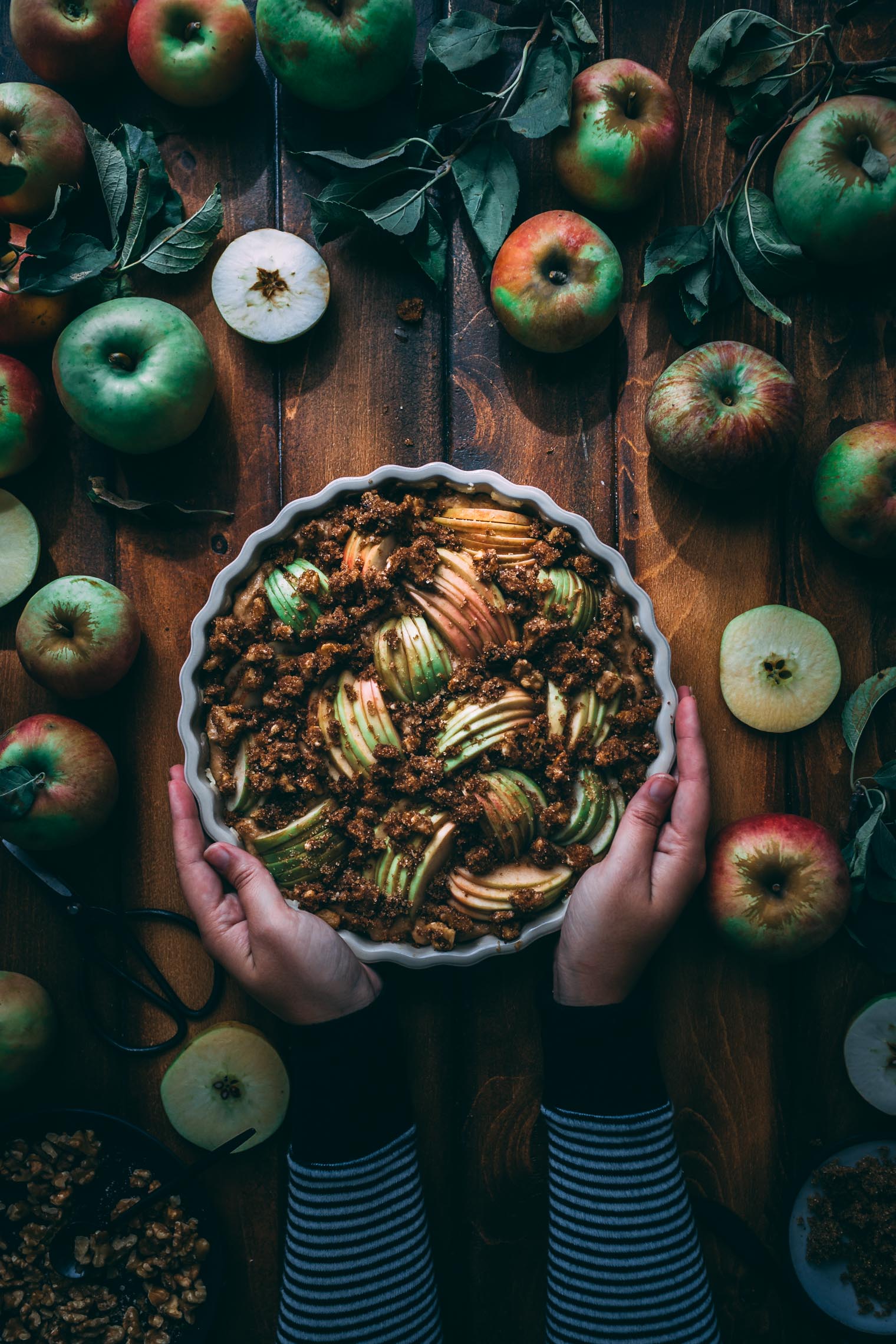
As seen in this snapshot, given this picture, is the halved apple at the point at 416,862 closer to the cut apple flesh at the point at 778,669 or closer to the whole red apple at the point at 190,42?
the cut apple flesh at the point at 778,669

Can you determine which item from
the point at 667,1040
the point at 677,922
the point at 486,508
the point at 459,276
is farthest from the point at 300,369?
the point at 667,1040

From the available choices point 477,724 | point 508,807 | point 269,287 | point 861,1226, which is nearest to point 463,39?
point 269,287

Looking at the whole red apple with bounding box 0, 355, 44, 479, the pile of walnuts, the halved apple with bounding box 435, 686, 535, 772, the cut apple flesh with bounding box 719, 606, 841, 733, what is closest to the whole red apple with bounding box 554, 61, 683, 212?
the cut apple flesh with bounding box 719, 606, 841, 733

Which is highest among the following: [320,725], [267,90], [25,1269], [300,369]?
[267,90]

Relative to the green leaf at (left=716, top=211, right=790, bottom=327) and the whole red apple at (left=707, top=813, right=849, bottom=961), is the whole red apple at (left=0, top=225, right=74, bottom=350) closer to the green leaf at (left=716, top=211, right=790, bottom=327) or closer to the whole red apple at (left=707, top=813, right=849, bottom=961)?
the green leaf at (left=716, top=211, right=790, bottom=327)

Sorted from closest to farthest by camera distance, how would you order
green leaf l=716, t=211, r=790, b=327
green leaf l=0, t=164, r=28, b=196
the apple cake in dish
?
1. green leaf l=0, t=164, r=28, b=196
2. the apple cake in dish
3. green leaf l=716, t=211, r=790, b=327

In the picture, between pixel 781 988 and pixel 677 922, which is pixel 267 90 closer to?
pixel 677 922

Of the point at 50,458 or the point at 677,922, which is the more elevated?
the point at 50,458
